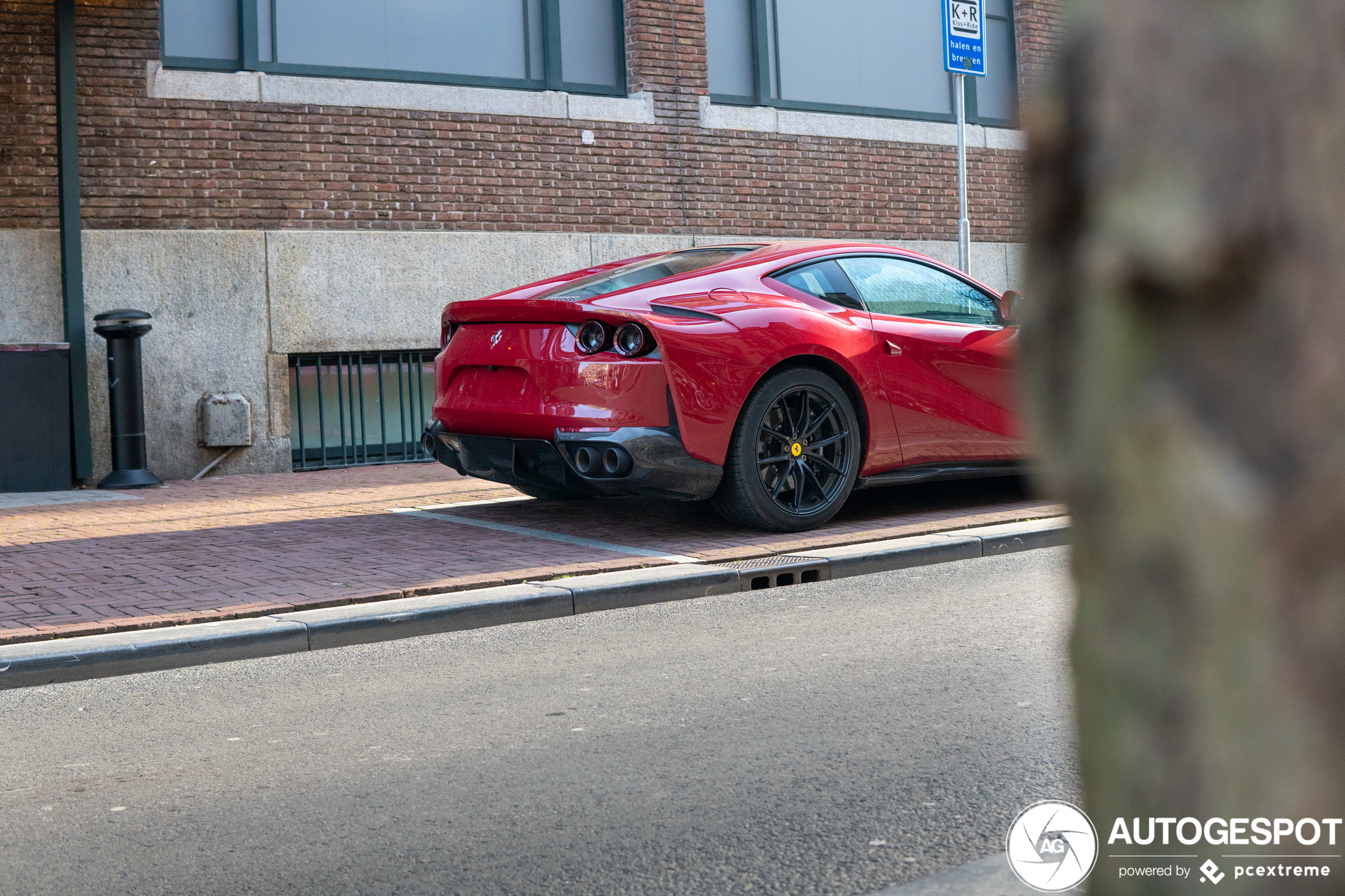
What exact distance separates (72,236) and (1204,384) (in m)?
11.5

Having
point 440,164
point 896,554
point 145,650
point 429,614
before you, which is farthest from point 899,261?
point 440,164

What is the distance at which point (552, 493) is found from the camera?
27.0 ft

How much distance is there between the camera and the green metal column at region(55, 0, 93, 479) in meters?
10.8

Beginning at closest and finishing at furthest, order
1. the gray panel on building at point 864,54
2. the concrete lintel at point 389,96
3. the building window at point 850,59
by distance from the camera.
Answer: the concrete lintel at point 389,96, the building window at point 850,59, the gray panel on building at point 864,54

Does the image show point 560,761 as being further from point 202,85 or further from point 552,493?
point 202,85

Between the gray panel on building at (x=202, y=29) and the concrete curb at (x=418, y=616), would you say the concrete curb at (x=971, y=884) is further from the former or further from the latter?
the gray panel on building at (x=202, y=29)

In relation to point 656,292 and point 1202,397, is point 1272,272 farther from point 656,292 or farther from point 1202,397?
point 656,292

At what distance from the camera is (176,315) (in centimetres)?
1141

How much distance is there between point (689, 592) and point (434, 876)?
342cm

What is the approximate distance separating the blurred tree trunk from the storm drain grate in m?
5.75

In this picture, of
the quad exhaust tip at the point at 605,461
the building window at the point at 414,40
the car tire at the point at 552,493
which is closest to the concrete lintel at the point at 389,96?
the building window at the point at 414,40

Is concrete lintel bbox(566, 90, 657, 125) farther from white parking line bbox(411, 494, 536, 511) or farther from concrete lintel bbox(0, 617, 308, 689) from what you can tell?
concrete lintel bbox(0, 617, 308, 689)

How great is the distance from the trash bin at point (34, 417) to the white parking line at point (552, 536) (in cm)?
326

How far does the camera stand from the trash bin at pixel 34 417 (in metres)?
10.3
